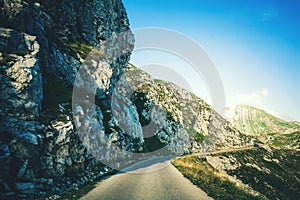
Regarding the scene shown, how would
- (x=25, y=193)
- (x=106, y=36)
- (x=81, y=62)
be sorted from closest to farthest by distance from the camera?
1. (x=25, y=193)
2. (x=81, y=62)
3. (x=106, y=36)

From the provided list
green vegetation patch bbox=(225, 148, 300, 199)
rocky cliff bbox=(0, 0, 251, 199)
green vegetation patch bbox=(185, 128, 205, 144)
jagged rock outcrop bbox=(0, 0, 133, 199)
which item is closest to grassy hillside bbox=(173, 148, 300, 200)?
green vegetation patch bbox=(225, 148, 300, 199)

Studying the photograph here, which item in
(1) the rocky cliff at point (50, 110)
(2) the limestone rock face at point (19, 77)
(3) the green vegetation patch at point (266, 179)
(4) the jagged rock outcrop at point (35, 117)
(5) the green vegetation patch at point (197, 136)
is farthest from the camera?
(5) the green vegetation patch at point (197, 136)

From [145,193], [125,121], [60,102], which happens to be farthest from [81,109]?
[125,121]

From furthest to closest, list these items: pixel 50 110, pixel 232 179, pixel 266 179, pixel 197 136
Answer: pixel 197 136, pixel 266 179, pixel 232 179, pixel 50 110

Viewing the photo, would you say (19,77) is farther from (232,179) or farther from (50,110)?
(232,179)

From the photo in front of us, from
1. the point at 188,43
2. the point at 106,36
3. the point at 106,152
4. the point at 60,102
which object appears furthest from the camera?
the point at 106,36

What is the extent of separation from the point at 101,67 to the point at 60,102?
16.9 metres

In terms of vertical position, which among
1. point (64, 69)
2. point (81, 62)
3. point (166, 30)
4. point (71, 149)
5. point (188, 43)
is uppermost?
point (166, 30)

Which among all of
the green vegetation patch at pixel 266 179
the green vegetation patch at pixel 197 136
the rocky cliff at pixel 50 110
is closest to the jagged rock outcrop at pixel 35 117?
the rocky cliff at pixel 50 110

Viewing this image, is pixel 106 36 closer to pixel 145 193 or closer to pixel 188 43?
pixel 188 43

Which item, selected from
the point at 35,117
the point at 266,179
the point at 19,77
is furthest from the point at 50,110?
the point at 266,179

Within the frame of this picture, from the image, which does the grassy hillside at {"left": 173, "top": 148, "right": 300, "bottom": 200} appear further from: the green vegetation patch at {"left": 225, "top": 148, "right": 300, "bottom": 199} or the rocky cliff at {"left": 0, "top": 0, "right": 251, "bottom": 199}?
the rocky cliff at {"left": 0, "top": 0, "right": 251, "bottom": 199}

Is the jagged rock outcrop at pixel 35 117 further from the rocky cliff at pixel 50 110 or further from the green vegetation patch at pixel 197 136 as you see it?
the green vegetation patch at pixel 197 136

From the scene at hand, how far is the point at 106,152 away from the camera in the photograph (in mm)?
27141
